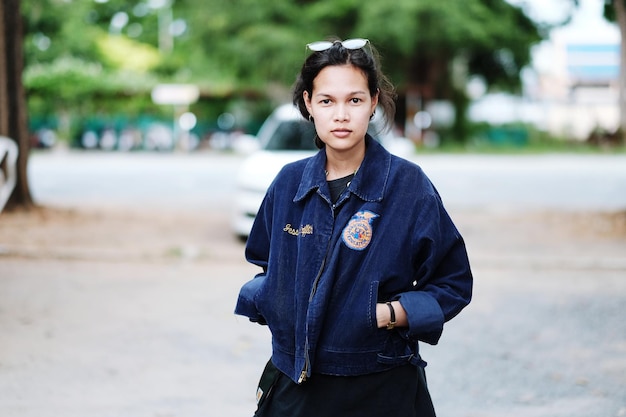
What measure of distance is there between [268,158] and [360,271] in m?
8.34

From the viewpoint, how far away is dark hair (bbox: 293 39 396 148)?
2.37 meters

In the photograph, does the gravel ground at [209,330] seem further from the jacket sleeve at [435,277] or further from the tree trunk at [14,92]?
the jacket sleeve at [435,277]

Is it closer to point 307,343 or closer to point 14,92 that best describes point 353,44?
point 307,343

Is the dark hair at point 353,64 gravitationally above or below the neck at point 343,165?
above

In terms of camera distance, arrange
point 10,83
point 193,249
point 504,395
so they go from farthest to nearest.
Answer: point 10,83 → point 193,249 → point 504,395

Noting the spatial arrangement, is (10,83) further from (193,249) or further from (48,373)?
(48,373)

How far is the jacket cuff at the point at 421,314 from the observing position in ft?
7.21

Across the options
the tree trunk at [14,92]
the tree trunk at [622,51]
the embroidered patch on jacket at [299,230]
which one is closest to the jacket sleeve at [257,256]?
the embroidered patch on jacket at [299,230]

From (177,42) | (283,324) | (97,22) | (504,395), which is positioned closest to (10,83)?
(504,395)

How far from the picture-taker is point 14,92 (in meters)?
12.8

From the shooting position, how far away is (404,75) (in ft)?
127

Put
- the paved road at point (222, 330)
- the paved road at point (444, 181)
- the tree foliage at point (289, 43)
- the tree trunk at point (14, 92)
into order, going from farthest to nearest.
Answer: the tree foliage at point (289, 43) → the paved road at point (444, 181) → the tree trunk at point (14, 92) → the paved road at point (222, 330)

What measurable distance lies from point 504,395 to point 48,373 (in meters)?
2.81

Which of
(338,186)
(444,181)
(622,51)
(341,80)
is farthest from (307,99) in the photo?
(444,181)
